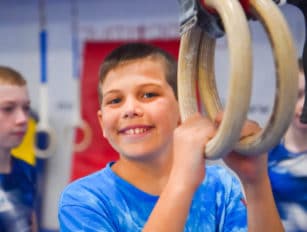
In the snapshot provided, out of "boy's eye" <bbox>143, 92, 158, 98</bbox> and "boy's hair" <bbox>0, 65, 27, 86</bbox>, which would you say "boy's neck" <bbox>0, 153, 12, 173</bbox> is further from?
"boy's eye" <bbox>143, 92, 158, 98</bbox>

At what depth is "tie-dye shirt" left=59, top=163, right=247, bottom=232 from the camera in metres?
0.60

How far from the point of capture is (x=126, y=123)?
2.11ft

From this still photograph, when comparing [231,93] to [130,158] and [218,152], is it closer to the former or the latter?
[218,152]

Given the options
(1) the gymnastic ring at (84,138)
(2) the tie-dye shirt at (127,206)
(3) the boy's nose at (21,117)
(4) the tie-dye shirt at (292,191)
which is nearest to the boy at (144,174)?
(2) the tie-dye shirt at (127,206)

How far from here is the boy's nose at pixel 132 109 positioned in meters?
0.64

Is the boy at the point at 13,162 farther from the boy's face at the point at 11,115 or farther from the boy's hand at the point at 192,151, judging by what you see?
the boy's hand at the point at 192,151

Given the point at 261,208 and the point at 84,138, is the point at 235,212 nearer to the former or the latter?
the point at 261,208

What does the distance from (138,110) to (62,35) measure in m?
1.18

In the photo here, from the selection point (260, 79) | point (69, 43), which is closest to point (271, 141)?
point (260, 79)

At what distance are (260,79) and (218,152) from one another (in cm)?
113

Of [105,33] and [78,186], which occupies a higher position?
[105,33]

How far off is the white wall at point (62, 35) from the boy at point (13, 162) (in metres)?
0.46

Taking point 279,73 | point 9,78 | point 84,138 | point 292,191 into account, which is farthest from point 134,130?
point 84,138

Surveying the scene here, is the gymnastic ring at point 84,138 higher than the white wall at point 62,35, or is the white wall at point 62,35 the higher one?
the white wall at point 62,35
